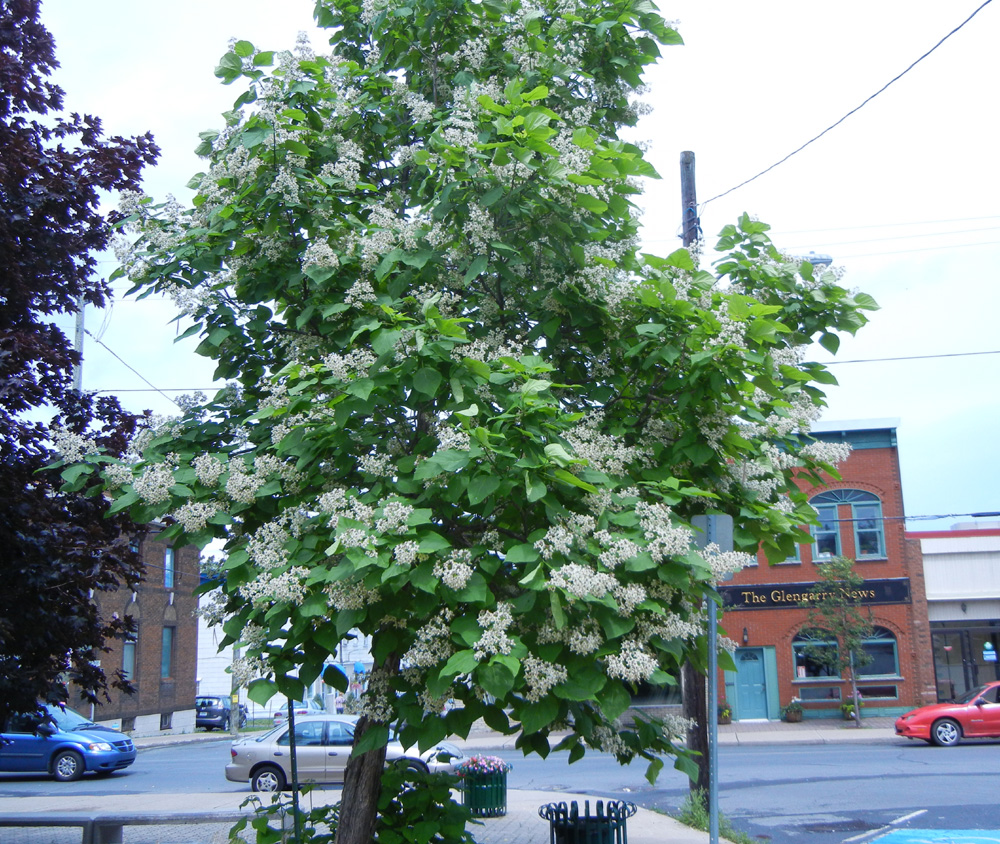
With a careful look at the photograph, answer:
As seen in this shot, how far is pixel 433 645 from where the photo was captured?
4.75 meters

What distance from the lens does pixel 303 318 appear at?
19.9ft

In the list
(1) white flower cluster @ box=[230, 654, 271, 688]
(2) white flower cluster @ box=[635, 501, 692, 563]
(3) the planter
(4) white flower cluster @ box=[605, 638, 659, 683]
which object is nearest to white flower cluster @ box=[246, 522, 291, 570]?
(1) white flower cluster @ box=[230, 654, 271, 688]

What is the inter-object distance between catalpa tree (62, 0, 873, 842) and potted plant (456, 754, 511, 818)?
19.9ft

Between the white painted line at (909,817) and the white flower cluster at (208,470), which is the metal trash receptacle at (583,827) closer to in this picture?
the white flower cluster at (208,470)

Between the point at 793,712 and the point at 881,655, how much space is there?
3.77 meters

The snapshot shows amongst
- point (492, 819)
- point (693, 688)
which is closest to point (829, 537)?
point (693, 688)

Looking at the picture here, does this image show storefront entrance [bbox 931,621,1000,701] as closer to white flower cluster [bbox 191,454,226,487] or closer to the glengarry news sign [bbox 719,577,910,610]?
the glengarry news sign [bbox 719,577,910,610]

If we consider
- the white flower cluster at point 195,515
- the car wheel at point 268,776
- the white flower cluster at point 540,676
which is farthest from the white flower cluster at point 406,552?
the car wheel at point 268,776

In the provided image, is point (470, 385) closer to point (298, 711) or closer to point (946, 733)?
point (946, 733)

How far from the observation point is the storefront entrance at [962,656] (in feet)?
104

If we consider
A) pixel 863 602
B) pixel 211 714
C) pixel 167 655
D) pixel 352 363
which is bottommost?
pixel 211 714

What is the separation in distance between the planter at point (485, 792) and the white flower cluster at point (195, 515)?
887 centimetres

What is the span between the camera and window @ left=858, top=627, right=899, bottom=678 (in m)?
30.4

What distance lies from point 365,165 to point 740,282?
133 inches
